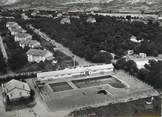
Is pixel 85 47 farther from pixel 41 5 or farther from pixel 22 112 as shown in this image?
pixel 41 5

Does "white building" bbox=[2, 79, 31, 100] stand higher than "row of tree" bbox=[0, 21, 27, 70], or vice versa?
"row of tree" bbox=[0, 21, 27, 70]

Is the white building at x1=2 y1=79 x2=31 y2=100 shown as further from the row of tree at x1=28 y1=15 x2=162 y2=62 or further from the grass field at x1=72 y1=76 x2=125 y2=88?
the row of tree at x1=28 y1=15 x2=162 y2=62

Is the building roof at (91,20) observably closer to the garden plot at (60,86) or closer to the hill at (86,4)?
the hill at (86,4)

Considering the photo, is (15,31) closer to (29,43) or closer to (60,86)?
(29,43)

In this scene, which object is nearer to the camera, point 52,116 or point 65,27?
point 52,116

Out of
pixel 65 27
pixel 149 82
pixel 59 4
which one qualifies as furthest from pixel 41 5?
pixel 149 82


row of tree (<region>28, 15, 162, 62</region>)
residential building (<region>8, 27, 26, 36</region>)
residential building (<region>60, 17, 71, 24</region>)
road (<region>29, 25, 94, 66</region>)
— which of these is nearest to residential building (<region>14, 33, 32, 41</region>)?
residential building (<region>8, 27, 26, 36</region>)

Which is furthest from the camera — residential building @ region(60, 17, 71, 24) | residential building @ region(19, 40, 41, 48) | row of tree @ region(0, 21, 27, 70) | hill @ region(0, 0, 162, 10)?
hill @ region(0, 0, 162, 10)

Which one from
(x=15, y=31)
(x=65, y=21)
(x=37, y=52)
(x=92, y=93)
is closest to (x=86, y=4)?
(x=65, y=21)

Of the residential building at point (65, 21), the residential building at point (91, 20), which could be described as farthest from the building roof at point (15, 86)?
the residential building at point (91, 20)

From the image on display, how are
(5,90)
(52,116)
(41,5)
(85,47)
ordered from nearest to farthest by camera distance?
(52,116) < (5,90) < (85,47) < (41,5)

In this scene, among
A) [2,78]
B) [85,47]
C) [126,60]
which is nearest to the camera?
[2,78]
